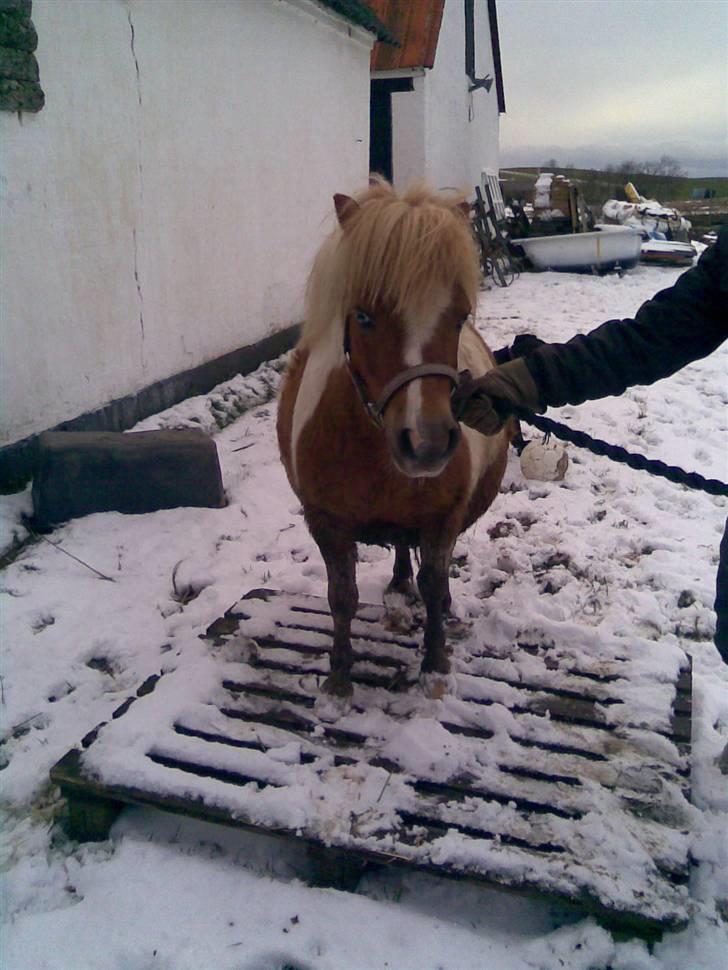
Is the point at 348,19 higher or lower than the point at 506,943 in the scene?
higher

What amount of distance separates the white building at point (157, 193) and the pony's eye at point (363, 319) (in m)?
2.33

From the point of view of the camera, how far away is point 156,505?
410 cm

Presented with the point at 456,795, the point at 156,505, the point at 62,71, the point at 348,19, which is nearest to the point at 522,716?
the point at 456,795

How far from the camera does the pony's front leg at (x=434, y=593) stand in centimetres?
250

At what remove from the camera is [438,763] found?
2234 mm

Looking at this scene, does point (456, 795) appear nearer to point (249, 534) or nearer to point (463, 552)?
point (463, 552)

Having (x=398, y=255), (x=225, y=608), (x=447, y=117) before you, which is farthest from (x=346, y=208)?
(x=447, y=117)

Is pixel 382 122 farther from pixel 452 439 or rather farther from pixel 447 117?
pixel 452 439

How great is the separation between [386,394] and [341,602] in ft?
3.37

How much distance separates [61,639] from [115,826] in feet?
3.50

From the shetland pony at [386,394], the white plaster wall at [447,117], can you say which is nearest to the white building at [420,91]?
the white plaster wall at [447,117]

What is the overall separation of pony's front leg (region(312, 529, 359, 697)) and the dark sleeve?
3.05 ft

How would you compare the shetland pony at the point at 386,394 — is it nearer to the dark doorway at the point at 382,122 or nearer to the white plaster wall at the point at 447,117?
the white plaster wall at the point at 447,117

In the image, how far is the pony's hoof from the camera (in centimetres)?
258
